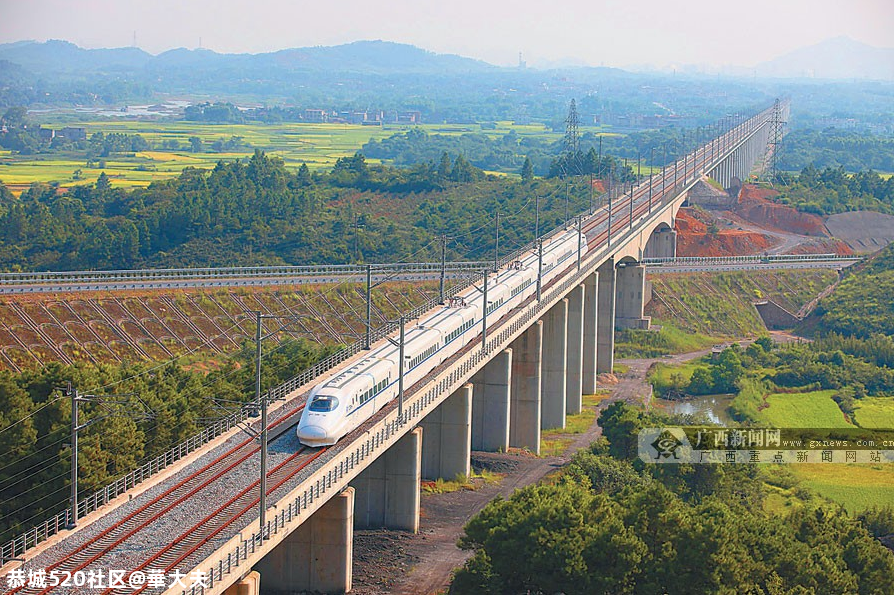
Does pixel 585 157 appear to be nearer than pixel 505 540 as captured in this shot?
No

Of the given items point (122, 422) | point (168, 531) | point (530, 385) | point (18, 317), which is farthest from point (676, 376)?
point (168, 531)

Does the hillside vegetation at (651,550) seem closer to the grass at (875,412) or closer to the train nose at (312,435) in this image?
the train nose at (312,435)

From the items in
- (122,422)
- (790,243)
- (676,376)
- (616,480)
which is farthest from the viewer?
(790,243)

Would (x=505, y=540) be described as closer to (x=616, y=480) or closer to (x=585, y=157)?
(x=616, y=480)

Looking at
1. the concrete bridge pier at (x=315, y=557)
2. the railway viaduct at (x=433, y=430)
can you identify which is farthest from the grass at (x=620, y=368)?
the concrete bridge pier at (x=315, y=557)

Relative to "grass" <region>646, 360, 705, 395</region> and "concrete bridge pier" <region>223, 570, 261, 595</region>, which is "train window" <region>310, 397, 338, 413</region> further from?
"grass" <region>646, 360, 705, 395</region>

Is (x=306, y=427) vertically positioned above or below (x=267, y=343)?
above

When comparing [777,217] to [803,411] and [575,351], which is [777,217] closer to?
[803,411]
